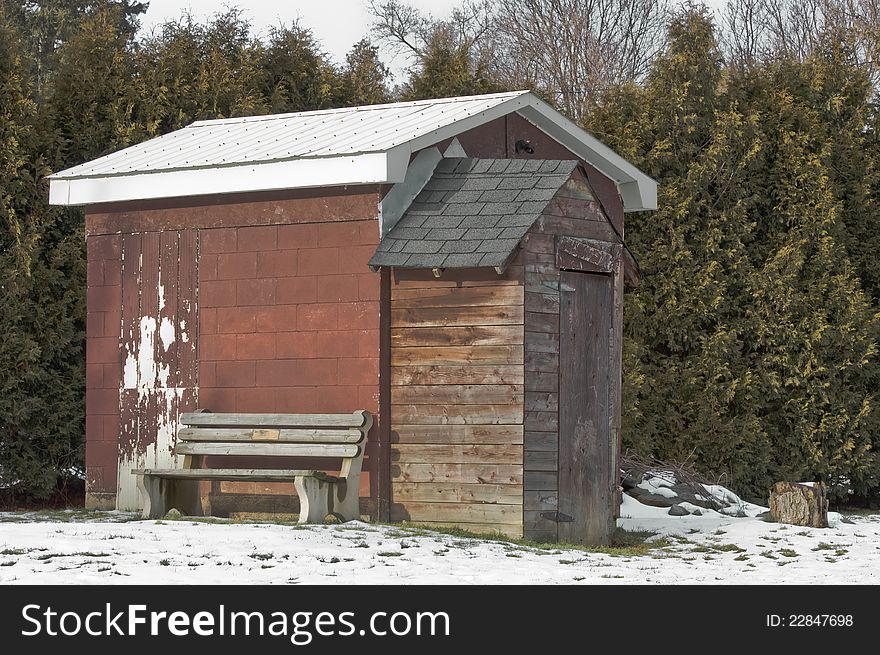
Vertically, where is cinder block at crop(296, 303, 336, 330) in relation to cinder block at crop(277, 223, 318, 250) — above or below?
below

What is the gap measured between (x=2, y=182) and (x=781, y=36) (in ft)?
57.1

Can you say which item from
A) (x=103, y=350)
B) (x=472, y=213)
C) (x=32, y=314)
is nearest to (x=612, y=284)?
(x=472, y=213)

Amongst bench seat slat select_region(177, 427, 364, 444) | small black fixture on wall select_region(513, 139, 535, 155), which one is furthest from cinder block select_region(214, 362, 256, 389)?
small black fixture on wall select_region(513, 139, 535, 155)

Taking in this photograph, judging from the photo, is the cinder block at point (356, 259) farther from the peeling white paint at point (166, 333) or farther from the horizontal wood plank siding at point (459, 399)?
the peeling white paint at point (166, 333)

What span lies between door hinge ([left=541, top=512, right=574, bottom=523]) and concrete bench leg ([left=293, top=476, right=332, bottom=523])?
170cm

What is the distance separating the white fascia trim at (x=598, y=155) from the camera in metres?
12.7

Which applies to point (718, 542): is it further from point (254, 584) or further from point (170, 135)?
point (170, 135)

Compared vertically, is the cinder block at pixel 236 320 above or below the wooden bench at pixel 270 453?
above

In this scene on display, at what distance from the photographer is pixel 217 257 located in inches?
470

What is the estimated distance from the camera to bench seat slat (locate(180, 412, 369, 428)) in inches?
431

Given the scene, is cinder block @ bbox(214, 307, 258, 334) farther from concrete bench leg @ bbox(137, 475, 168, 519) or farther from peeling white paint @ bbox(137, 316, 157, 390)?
concrete bench leg @ bbox(137, 475, 168, 519)

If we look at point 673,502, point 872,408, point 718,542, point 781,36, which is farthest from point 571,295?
point 781,36

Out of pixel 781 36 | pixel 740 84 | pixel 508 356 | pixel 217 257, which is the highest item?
pixel 781 36

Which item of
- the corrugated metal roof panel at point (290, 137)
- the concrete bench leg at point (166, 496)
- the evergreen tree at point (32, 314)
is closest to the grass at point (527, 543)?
the concrete bench leg at point (166, 496)
